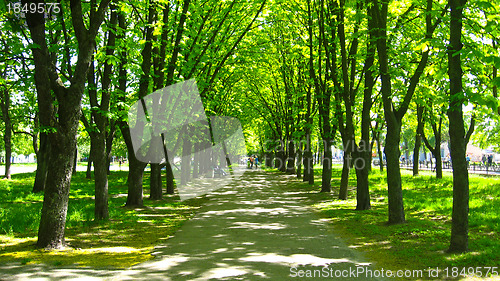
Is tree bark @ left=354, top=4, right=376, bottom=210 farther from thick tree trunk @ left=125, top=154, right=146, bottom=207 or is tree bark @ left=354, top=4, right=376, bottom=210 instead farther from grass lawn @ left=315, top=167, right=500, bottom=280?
thick tree trunk @ left=125, top=154, right=146, bottom=207

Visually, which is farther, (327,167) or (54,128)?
(327,167)

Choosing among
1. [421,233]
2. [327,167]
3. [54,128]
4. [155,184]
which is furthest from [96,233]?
[327,167]

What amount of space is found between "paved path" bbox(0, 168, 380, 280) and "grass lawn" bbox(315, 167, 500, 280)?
1.88 feet

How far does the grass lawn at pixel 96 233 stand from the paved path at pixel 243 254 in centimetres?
51

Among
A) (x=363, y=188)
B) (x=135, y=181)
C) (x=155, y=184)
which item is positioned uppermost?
(x=135, y=181)

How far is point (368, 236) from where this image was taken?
28.9ft

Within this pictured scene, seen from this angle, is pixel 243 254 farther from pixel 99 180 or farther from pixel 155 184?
pixel 155 184

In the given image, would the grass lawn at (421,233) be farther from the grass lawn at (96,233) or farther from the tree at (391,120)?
the grass lawn at (96,233)

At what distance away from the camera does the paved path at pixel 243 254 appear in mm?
5781

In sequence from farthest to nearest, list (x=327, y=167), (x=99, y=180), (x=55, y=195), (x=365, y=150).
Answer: (x=327, y=167)
(x=365, y=150)
(x=99, y=180)
(x=55, y=195)

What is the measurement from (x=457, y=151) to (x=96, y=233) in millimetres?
8019

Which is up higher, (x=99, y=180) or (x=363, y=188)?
(x=99, y=180)

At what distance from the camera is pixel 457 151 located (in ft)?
22.5

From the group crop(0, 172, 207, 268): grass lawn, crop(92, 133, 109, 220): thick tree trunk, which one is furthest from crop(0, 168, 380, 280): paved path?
crop(92, 133, 109, 220): thick tree trunk
